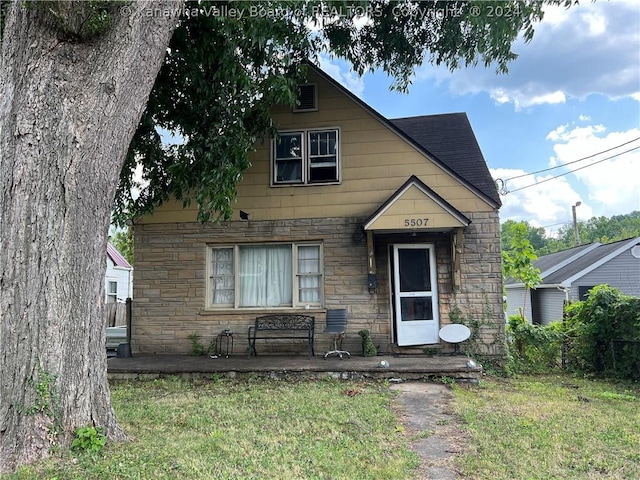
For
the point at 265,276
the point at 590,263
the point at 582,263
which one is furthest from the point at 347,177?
the point at 582,263

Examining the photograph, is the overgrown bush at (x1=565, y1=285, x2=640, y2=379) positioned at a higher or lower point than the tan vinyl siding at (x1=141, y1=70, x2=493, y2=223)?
lower

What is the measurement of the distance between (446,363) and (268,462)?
460cm

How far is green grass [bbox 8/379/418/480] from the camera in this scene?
3406mm

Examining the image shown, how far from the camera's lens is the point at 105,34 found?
13.5 ft

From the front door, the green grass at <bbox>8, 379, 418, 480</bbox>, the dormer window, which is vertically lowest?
the green grass at <bbox>8, 379, 418, 480</bbox>

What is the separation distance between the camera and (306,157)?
359 inches

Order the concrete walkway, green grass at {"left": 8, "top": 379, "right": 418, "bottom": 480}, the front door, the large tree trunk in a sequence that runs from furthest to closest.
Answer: the front door → the concrete walkway → the large tree trunk → green grass at {"left": 8, "top": 379, "right": 418, "bottom": 480}

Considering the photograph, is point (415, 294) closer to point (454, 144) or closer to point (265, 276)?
point (265, 276)

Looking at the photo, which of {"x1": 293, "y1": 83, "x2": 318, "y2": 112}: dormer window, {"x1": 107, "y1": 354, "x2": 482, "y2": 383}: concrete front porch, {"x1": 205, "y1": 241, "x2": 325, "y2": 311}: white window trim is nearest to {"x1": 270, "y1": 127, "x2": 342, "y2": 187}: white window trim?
{"x1": 293, "y1": 83, "x2": 318, "y2": 112}: dormer window

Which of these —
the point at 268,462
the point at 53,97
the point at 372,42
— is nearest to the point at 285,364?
the point at 268,462

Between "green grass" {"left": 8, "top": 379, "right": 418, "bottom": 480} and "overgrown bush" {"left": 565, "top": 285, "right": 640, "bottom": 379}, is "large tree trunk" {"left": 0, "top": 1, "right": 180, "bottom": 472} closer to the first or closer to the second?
"green grass" {"left": 8, "top": 379, "right": 418, "bottom": 480}

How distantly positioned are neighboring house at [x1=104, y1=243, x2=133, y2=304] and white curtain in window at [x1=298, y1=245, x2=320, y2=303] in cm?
1531

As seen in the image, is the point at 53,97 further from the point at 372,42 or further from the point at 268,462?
the point at 372,42

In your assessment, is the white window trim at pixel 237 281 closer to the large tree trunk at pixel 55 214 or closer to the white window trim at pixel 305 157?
the white window trim at pixel 305 157
